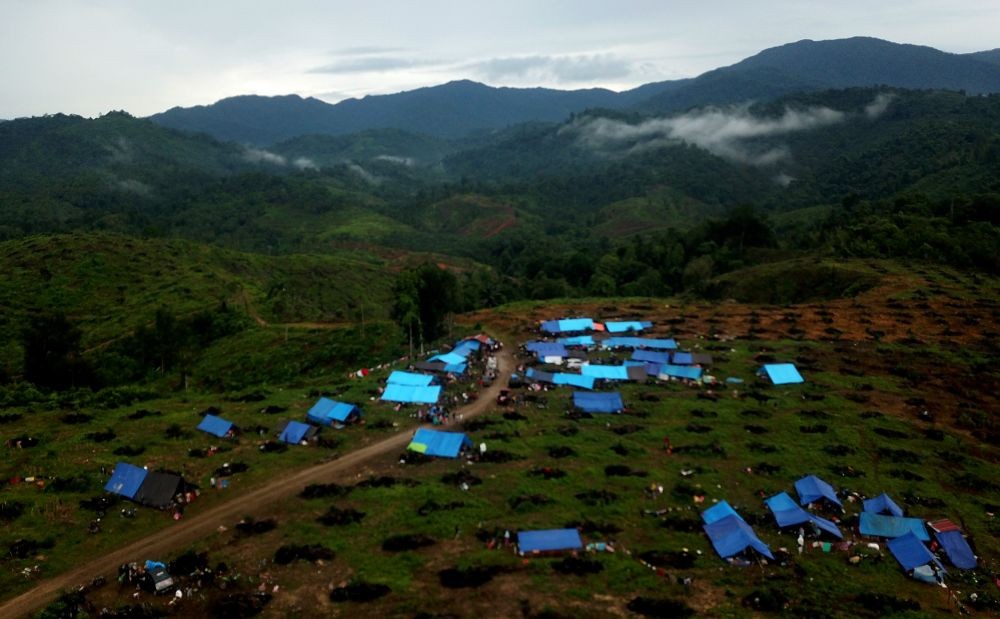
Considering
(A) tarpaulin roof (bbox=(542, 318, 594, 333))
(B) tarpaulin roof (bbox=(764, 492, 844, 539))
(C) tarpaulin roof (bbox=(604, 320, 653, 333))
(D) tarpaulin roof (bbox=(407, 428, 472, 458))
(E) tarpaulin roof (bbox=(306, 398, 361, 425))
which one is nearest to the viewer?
(B) tarpaulin roof (bbox=(764, 492, 844, 539))

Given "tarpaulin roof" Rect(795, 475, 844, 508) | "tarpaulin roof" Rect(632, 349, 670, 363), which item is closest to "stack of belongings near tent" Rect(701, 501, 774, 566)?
"tarpaulin roof" Rect(795, 475, 844, 508)

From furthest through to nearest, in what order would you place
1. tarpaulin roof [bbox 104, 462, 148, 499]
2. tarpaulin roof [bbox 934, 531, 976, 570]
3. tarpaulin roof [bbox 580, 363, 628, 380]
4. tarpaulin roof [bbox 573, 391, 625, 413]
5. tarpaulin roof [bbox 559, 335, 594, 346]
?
tarpaulin roof [bbox 559, 335, 594, 346]
tarpaulin roof [bbox 580, 363, 628, 380]
tarpaulin roof [bbox 573, 391, 625, 413]
tarpaulin roof [bbox 104, 462, 148, 499]
tarpaulin roof [bbox 934, 531, 976, 570]

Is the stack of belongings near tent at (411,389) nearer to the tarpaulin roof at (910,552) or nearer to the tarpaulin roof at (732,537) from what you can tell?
the tarpaulin roof at (732,537)

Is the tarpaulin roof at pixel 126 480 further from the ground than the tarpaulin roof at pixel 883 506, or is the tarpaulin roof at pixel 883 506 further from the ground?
the tarpaulin roof at pixel 126 480

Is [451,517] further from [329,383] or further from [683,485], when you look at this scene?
[329,383]

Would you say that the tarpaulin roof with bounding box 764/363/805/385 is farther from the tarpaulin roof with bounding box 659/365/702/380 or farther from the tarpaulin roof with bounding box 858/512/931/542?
the tarpaulin roof with bounding box 858/512/931/542

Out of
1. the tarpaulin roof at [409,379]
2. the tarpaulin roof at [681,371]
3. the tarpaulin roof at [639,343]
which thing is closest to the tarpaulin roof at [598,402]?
the tarpaulin roof at [681,371]

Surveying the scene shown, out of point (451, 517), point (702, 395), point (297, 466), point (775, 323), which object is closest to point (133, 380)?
point (297, 466)
